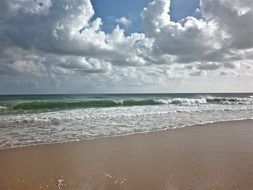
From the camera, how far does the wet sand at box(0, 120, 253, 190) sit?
5605 millimetres

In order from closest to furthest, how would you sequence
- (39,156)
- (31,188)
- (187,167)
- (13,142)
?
(31,188) → (187,167) → (39,156) → (13,142)

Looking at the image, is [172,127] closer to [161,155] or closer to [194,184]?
[161,155]

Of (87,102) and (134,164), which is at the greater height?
(87,102)

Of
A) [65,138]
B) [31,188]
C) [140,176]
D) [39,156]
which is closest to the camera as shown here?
[31,188]

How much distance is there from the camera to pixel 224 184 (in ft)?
18.2

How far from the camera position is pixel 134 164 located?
22.4ft

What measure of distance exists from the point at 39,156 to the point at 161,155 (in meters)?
3.01

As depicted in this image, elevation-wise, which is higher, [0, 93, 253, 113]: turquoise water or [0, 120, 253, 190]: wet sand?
[0, 93, 253, 113]: turquoise water

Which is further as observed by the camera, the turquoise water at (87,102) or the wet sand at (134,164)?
the turquoise water at (87,102)

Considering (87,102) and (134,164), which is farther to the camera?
(87,102)

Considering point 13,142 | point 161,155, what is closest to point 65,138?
point 13,142

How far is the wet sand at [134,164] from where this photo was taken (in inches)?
221

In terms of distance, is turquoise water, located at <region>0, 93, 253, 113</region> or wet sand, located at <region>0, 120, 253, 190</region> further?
turquoise water, located at <region>0, 93, 253, 113</region>

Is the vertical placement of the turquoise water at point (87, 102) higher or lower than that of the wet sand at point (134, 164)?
higher
